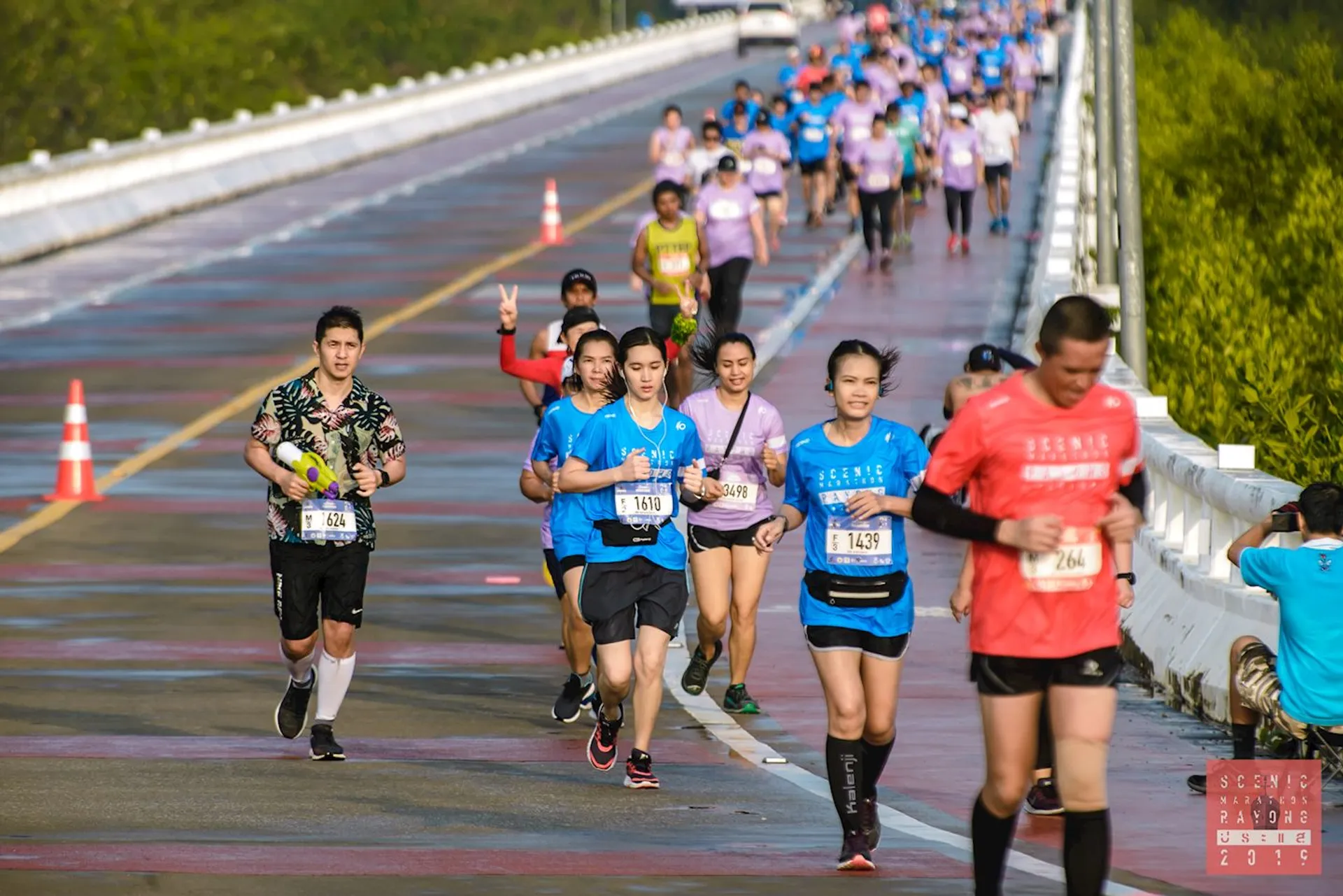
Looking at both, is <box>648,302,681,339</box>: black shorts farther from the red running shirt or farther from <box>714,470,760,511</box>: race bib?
the red running shirt

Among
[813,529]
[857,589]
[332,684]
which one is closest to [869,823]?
[857,589]

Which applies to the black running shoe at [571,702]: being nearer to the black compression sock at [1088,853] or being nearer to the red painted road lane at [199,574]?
the red painted road lane at [199,574]

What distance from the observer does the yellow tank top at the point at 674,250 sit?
22.6 metres

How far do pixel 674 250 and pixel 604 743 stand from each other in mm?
10256

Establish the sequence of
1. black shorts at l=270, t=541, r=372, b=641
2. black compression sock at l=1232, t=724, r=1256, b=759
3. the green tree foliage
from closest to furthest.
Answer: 1. black compression sock at l=1232, t=724, r=1256, b=759
2. black shorts at l=270, t=541, r=372, b=641
3. the green tree foliage

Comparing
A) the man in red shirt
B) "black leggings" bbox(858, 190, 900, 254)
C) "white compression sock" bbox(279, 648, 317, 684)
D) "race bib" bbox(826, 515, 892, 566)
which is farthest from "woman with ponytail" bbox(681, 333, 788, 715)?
"black leggings" bbox(858, 190, 900, 254)

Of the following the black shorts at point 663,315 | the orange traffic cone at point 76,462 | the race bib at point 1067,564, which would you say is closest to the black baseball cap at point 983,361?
the race bib at point 1067,564

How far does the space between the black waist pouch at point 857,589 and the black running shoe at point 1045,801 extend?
125 centimetres

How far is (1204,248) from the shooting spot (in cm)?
2788

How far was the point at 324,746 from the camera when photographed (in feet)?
43.1

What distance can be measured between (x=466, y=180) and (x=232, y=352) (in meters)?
21.1

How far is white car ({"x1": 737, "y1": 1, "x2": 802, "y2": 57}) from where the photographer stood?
309 ft

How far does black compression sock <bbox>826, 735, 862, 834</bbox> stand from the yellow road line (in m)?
10.7

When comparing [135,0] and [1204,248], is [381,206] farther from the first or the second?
[135,0]
